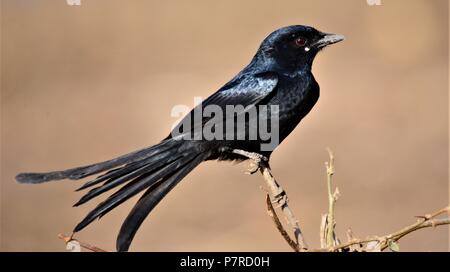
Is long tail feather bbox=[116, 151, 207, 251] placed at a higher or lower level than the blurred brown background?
lower

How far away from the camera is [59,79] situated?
8188mm

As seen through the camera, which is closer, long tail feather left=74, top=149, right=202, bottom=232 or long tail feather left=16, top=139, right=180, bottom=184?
long tail feather left=16, top=139, right=180, bottom=184

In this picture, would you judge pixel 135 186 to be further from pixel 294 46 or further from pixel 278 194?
pixel 294 46

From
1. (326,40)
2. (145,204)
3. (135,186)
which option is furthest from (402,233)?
(326,40)

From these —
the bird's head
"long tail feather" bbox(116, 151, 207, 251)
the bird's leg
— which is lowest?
"long tail feather" bbox(116, 151, 207, 251)

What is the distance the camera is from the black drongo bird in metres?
3.01

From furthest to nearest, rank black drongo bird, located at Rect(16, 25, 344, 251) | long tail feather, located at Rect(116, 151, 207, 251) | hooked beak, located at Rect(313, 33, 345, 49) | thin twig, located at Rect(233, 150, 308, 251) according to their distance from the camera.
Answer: hooked beak, located at Rect(313, 33, 345, 49) → black drongo bird, located at Rect(16, 25, 344, 251) → long tail feather, located at Rect(116, 151, 207, 251) → thin twig, located at Rect(233, 150, 308, 251)

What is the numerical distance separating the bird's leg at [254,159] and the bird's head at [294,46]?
2.12ft

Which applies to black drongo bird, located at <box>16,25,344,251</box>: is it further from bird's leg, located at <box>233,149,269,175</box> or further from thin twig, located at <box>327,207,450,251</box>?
thin twig, located at <box>327,207,450,251</box>

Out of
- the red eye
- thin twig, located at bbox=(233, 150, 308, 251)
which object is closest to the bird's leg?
thin twig, located at bbox=(233, 150, 308, 251)

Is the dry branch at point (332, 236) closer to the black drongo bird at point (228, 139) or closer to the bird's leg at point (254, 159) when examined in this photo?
the black drongo bird at point (228, 139)

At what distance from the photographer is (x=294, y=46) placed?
4473 millimetres
